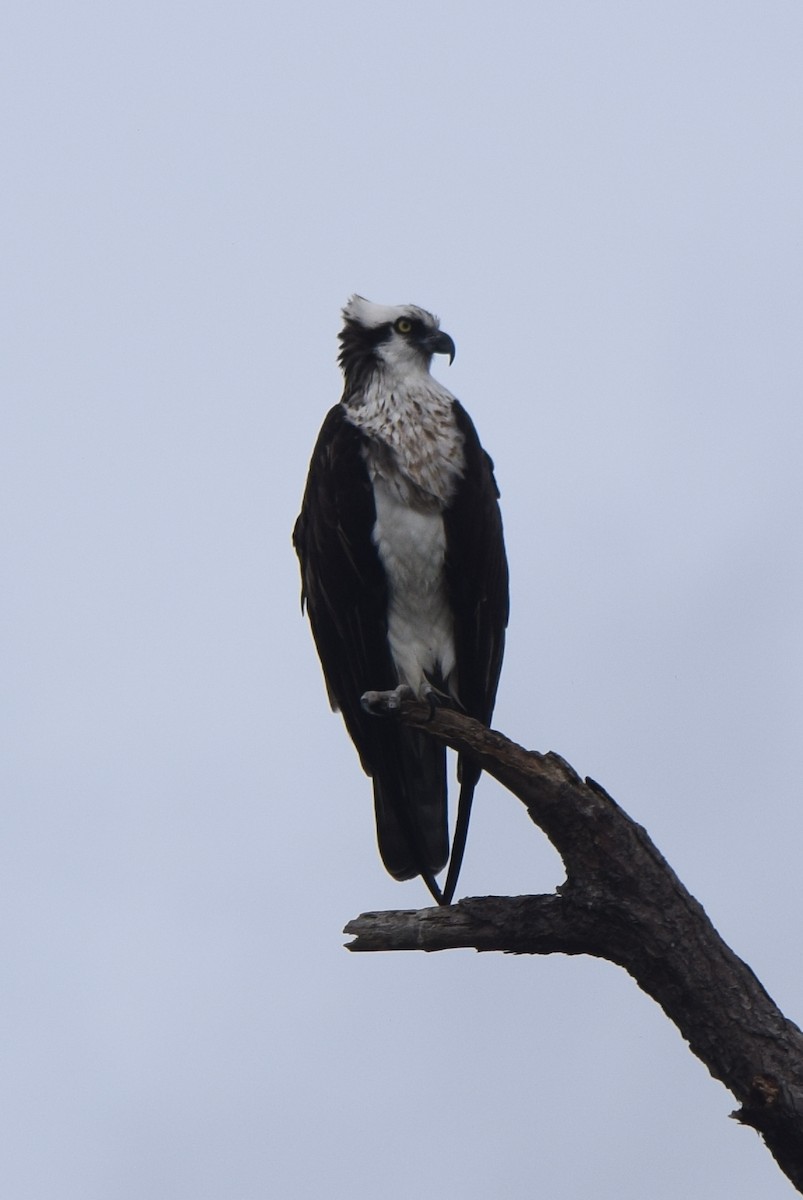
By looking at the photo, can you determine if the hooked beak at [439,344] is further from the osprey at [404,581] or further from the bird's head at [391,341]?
the osprey at [404,581]

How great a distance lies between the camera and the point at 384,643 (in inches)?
248

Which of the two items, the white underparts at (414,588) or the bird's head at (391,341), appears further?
the bird's head at (391,341)

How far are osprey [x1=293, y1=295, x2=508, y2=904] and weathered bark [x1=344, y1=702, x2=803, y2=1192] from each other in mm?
1215

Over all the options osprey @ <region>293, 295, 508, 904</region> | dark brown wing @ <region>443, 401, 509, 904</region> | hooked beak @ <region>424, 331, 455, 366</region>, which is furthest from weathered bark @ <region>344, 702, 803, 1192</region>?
hooked beak @ <region>424, 331, 455, 366</region>

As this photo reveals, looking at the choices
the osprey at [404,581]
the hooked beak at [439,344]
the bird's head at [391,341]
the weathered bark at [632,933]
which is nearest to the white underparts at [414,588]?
the osprey at [404,581]

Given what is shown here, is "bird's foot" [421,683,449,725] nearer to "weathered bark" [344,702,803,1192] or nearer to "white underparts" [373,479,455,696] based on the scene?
"white underparts" [373,479,455,696]

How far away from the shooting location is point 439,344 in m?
6.82

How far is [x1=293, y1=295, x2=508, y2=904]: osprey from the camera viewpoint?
6137 mm

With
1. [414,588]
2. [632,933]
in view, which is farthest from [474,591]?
[632,933]

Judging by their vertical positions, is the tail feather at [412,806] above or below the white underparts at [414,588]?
below

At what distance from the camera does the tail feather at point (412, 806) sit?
6.45 m

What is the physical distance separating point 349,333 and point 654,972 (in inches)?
139

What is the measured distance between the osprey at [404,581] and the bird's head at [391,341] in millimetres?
21

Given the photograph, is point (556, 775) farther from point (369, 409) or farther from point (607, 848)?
point (369, 409)
